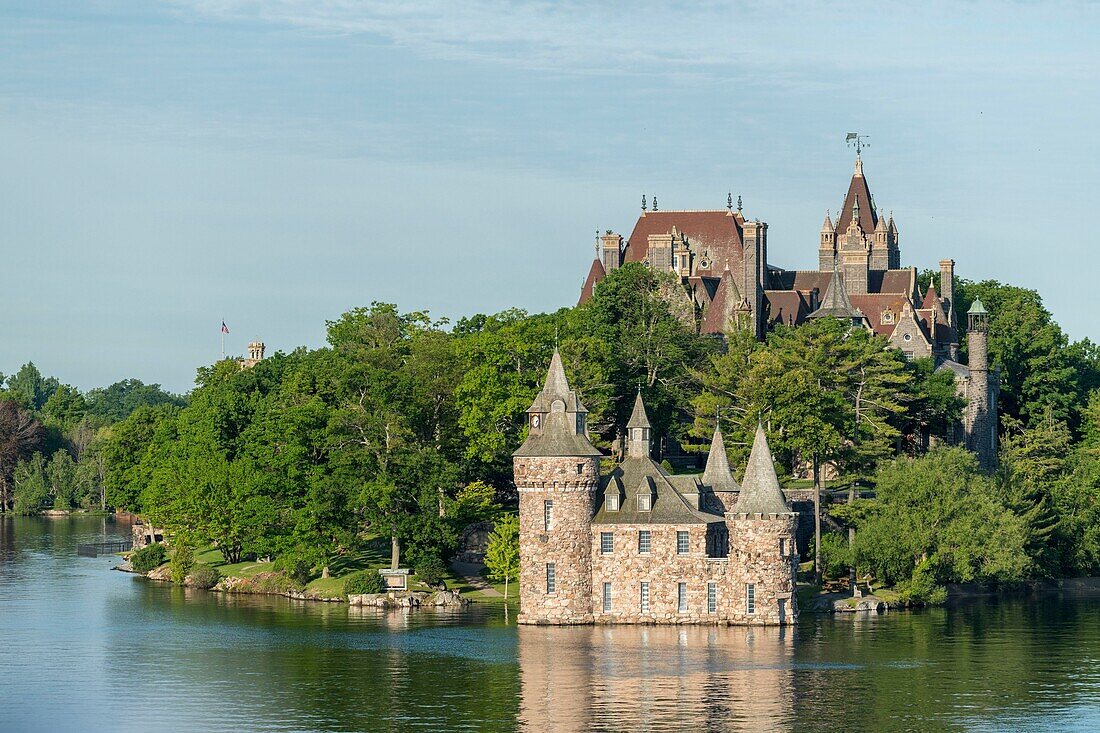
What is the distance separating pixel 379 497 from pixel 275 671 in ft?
84.9

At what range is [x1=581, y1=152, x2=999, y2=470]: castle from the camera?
146 m

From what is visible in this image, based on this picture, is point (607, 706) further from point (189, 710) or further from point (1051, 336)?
point (1051, 336)

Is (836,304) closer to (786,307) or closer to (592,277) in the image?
(786,307)

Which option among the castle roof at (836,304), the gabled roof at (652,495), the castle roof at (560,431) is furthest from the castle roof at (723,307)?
the castle roof at (560,431)

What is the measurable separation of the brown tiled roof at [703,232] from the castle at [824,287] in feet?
0.26

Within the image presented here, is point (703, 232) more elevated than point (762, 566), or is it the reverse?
point (703, 232)

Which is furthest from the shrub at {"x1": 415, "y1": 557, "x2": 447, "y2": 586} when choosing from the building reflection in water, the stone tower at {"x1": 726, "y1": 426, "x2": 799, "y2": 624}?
the stone tower at {"x1": 726, "y1": 426, "x2": 799, "y2": 624}

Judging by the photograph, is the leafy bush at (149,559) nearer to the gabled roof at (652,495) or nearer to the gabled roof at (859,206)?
the gabled roof at (652,495)

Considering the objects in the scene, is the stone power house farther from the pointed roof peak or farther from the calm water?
the pointed roof peak

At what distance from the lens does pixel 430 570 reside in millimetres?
111375

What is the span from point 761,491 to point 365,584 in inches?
1001

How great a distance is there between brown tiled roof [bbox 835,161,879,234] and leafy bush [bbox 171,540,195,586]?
6834 centimetres

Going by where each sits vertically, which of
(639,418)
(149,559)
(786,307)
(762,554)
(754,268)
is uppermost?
(754,268)

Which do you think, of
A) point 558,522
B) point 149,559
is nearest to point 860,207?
point 149,559
